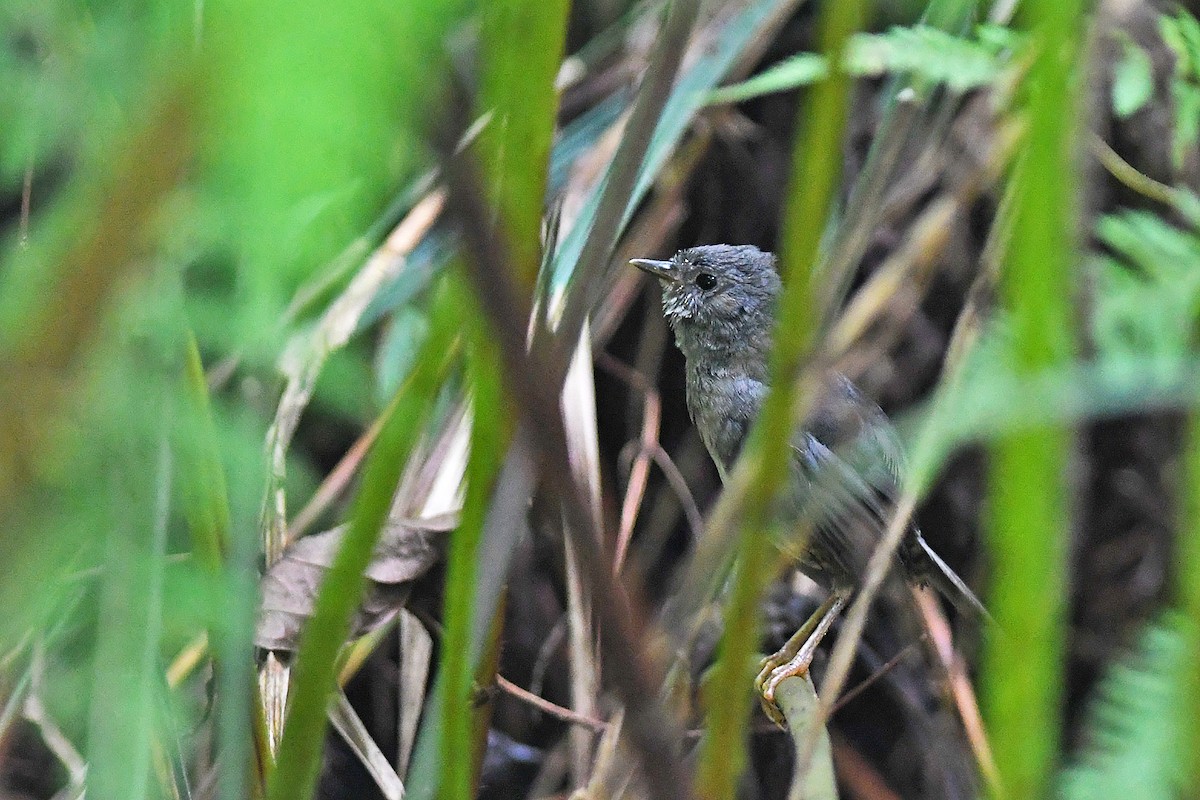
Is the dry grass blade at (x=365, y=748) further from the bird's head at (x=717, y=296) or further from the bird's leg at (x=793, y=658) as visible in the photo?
the bird's head at (x=717, y=296)

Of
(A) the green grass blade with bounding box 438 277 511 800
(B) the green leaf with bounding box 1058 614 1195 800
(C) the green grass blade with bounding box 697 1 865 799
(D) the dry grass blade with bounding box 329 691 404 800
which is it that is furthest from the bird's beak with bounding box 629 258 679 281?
(C) the green grass blade with bounding box 697 1 865 799

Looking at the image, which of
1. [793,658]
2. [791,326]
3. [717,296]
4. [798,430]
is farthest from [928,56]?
[791,326]

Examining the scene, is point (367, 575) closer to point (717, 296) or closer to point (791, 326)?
point (791, 326)

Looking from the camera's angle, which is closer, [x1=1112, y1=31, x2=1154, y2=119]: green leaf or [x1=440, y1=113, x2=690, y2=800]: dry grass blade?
[x1=440, y1=113, x2=690, y2=800]: dry grass blade

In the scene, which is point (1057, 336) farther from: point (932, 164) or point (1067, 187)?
point (932, 164)

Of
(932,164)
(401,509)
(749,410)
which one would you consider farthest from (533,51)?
(932,164)

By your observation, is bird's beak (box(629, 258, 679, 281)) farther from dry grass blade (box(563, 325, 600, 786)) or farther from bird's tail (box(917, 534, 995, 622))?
bird's tail (box(917, 534, 995, 622))

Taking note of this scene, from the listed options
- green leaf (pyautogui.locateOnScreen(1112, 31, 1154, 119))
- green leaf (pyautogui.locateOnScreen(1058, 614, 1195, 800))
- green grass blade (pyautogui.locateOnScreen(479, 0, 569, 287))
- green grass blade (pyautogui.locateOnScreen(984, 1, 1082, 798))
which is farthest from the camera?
green leaf (pyautogui.locateOnScreen(1112, 31, 1154, 119))
